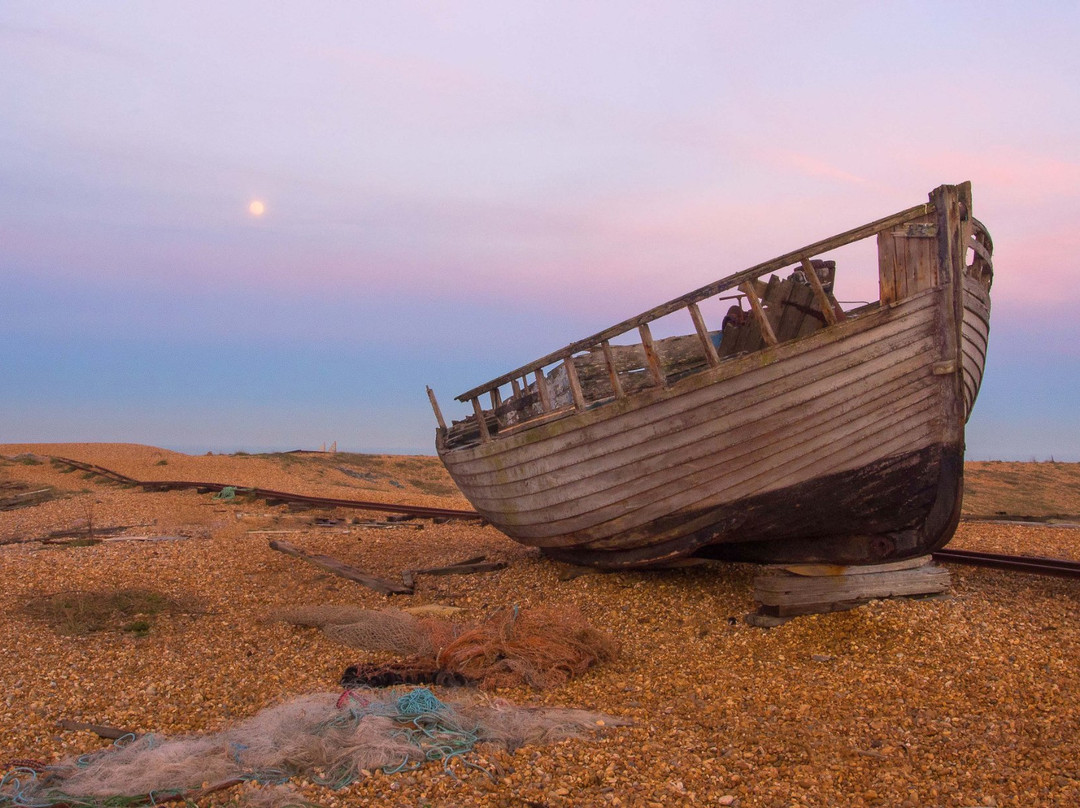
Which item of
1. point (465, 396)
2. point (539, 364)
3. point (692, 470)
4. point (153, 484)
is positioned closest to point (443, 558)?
point (465, 396)

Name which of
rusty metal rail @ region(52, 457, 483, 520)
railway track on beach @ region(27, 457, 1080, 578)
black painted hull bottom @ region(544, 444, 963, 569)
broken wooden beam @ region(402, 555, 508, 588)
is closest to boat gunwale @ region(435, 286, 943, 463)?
black painted hull bottom @ region(544, 444, 963, 569)

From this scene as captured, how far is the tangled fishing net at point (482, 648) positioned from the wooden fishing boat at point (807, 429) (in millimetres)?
1364

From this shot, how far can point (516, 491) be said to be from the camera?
8.76 meters

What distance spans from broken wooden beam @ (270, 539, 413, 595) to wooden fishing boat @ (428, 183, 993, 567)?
105 inches

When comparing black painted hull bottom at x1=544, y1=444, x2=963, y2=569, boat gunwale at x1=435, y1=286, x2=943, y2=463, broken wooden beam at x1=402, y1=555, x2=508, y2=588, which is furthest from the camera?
broken wooden beam at x1=402, y1=555, x2=508, y2=588

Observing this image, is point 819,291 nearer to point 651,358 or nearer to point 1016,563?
point 651,358

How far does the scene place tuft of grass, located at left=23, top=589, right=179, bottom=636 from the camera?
25.8ft

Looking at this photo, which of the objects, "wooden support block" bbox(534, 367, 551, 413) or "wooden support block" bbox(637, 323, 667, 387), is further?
"wooden support block" bbox(534, 367, 551, 413)

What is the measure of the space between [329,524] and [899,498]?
11.0 metres

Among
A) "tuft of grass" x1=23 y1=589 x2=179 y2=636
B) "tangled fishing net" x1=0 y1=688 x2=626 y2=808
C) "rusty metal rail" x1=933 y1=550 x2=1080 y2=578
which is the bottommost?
"tangled fishing net" x1=0 y1=688 x2=626 y2=808

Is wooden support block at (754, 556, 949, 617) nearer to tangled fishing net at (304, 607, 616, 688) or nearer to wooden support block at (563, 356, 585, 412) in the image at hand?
tangled fishing net at (304, 607, 616, 688)

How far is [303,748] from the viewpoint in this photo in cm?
460

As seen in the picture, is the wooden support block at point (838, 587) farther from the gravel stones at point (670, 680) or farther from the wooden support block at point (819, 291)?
the wooden support block at point (819, 291)

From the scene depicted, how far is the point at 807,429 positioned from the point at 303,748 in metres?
4.71
